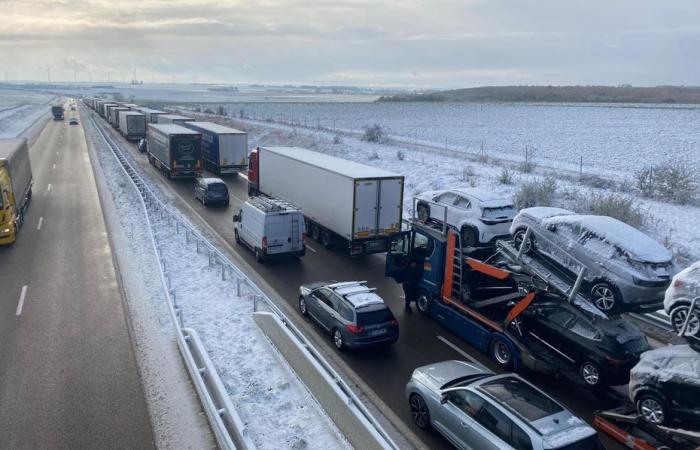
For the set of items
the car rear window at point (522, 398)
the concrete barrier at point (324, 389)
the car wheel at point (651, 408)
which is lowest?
the concrete barrier at point (324, 389)

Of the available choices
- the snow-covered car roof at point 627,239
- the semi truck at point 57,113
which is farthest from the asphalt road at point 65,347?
the semi truck at point 57,113

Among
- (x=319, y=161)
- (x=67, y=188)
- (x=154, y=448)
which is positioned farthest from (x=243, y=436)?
(x=67, y=188)

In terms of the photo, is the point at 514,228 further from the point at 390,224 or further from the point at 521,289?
the point at 390,224

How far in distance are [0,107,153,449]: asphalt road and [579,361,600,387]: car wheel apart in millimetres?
8435

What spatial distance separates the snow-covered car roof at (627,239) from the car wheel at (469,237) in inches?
A: 294

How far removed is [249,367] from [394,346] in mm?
3767

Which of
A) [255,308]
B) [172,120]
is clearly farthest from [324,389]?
[172,120]

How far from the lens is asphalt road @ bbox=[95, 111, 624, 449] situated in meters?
11.3

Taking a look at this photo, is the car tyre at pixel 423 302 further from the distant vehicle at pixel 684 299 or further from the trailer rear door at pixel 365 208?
the distant vehicle at pixel 684 299

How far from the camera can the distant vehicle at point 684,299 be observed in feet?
29.1

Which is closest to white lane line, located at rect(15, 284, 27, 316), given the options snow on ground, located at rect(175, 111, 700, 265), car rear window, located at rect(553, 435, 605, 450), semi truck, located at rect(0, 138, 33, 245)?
semi truck, located at rect(0, 138, 33, 245)

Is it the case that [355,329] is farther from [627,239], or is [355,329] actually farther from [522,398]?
[627,239]

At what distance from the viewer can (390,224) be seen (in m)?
20.6

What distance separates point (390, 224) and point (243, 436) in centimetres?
1291
